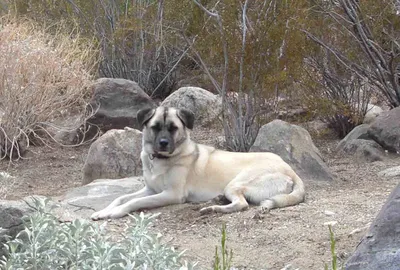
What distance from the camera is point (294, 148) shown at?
30.4 feet

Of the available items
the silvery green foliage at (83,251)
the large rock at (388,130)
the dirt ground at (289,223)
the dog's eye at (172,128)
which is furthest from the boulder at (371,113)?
the silvery green foliage at (83,251)

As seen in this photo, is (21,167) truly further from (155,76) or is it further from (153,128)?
(155,76)

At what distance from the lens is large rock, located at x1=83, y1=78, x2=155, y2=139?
12734 mm

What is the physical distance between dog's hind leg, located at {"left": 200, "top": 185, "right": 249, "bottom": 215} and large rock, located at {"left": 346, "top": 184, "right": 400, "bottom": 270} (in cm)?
318

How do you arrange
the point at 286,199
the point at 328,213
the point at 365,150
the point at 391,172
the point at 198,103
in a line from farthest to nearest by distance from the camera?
the point at 198,103 → the point at 365,150 → the point at 391,172 → the point at 286,199 → the point at 328,213

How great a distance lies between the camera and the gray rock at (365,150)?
10312 mm

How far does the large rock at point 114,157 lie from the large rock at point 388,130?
3181mm

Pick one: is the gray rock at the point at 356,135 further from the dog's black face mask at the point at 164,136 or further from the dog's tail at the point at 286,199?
the dog's black face mask at the point at 164,136

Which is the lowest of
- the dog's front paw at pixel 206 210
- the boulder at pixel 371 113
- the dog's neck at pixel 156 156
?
the dog's front paw at pixel 206 210

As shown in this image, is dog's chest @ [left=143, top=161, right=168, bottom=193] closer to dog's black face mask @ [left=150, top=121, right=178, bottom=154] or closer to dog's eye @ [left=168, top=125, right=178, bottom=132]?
dog's black face mask @ [left=150, top=121, right=178, bottom=154]

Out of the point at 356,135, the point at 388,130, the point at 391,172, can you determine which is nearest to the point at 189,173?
the point at 391,172

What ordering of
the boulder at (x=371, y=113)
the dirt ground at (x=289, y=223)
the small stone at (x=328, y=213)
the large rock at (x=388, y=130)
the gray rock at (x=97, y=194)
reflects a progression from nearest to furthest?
the dirt ground at (x=289, y=223), the small stone at (x=328, y=213), the gray rock at (x=97, y=194), the large rock at (x=388, y=130), the boulder at (x=371, y=113)

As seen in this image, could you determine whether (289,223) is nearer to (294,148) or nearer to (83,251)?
(294,148)

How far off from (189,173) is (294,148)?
1.64 metres
